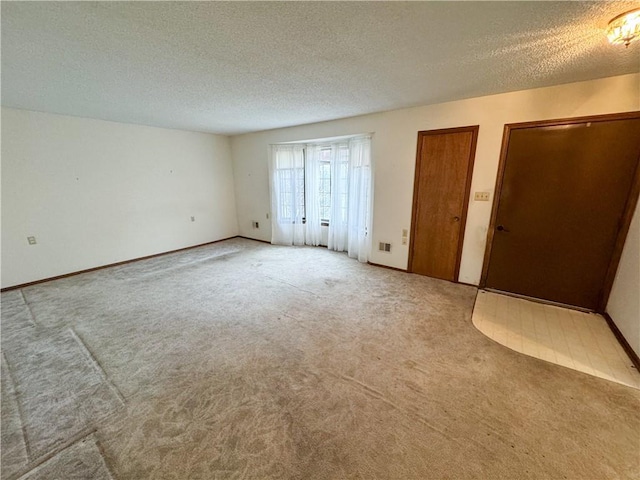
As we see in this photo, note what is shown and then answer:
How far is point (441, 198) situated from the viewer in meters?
3.27

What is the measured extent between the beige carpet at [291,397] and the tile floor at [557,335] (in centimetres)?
13

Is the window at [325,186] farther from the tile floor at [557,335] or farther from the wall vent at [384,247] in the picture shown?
the tile floor at [557,335]

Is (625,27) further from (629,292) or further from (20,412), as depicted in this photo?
(20,412)

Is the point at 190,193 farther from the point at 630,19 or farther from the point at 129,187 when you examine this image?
the point at 630,19

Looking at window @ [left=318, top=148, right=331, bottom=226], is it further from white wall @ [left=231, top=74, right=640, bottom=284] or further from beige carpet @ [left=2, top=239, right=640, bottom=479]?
beige carpet @ [left=2, top=239, right=640, bottom=479]

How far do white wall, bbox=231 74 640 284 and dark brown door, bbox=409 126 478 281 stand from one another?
0.29ft

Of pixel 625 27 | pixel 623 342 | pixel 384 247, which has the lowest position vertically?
pixel 623 342

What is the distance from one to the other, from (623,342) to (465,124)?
2549mm

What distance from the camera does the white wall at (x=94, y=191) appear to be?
319cm

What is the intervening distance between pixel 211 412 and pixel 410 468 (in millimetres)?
1182

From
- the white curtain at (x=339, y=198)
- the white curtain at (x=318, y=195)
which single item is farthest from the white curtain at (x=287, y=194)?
the white curtain at (x=339, y=198)

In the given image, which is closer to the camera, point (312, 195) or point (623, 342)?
point (623, 342)

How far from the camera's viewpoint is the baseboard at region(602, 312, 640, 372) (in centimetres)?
194

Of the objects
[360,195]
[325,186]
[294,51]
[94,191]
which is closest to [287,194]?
[325,186]
